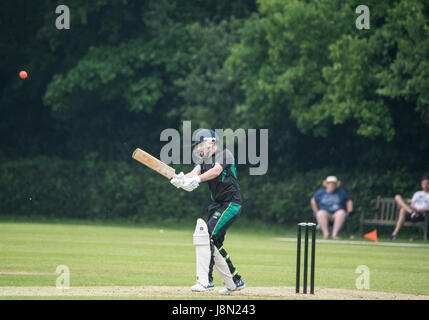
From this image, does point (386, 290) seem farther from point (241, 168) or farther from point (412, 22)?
point (241, 168)

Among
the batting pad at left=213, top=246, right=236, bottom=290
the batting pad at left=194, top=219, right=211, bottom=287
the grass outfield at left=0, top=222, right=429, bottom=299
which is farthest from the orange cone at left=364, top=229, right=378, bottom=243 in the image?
the batting pad at left=194, top=219, right=211, bottom=287

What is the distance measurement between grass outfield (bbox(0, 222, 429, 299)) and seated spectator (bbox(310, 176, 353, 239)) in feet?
4.84

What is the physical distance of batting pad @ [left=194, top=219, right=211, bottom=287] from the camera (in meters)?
10.7

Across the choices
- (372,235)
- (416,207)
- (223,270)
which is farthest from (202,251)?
(372,235)

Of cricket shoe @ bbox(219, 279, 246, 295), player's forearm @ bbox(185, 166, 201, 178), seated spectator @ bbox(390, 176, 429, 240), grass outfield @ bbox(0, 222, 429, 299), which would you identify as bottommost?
grass outfield @ bbox(0, 222, 429, 299)

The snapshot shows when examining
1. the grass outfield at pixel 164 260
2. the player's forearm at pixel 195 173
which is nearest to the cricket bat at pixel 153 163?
the player's forearm at pixel 195 173

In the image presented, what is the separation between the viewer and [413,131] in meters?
25.4

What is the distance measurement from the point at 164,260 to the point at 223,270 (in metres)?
5.06

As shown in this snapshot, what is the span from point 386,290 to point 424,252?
774 centimetres

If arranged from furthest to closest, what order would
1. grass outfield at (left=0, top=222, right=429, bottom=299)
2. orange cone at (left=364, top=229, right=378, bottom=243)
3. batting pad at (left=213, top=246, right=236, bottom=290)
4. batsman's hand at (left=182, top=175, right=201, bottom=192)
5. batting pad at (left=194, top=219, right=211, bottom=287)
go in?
orange cone at (left=364, top=229, right=378, bottom=243), grass outfield at (left=0, top=222, right=429, bottom=299), batting pad at (left=213, top=246, right=236, bottom=290), batting pad at (left=194, top=219, right=211, bottom=287), batsman's hand at (left=182, top=175, right=201, bottom=192)

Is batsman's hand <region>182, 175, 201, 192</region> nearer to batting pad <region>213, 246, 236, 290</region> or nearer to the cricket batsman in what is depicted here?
the cricket batsman

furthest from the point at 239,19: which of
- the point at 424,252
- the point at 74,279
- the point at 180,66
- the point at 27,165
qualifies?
the point at 74,279

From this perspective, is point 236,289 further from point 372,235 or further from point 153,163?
point 372,235

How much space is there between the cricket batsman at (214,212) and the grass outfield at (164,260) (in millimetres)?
1043
